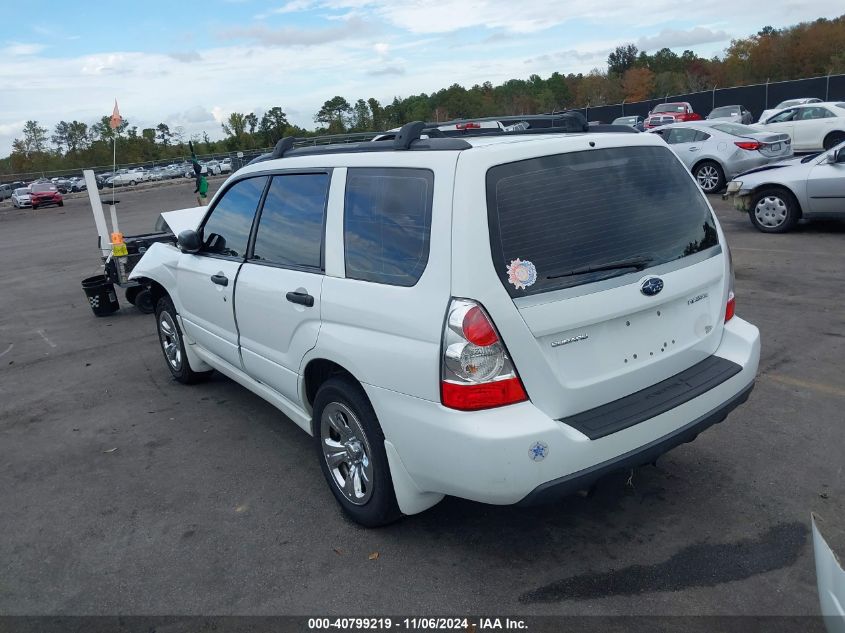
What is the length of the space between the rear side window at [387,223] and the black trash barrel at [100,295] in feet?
22.6

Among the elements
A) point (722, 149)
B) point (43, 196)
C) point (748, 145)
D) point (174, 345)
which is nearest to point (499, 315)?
point (174, 345)

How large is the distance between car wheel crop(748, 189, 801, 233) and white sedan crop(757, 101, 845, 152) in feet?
41.2

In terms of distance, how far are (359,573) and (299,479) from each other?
1109 millimetres

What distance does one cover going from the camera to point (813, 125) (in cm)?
2147

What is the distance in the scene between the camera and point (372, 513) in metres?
3.48

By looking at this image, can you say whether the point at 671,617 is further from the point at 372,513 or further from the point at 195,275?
the point at 195,275

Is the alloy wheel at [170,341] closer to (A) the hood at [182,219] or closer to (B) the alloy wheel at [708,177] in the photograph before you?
(A) the hood at [182,219]

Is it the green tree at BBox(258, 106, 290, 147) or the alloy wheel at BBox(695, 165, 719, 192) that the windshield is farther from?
the green tree at BBox(258, 106, 290, 147)

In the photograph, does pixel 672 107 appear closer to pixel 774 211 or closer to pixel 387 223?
pixel 774 211

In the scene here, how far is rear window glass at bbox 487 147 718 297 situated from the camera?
2.93 meters

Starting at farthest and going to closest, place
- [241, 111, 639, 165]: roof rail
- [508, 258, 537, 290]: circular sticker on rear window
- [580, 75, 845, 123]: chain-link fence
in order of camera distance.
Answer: [580, 75, 845, 123]: chain-link fence, [241, 111, 639, 165]: roof rail, [508, 258, 537, 290]: circular sticker on rear window

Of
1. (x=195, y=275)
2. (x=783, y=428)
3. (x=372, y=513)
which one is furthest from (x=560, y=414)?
(x=195, y=275)

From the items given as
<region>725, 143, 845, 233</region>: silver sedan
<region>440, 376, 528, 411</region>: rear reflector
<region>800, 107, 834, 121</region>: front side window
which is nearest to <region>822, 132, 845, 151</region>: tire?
<region>800, 107, 834, 121</region>: front side window

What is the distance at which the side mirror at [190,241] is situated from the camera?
196 inches
